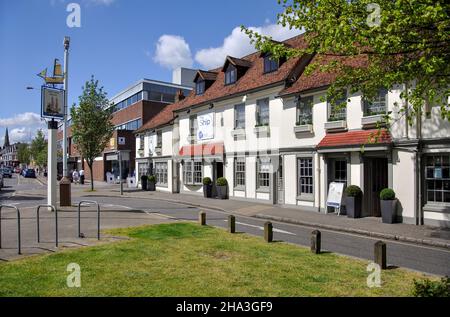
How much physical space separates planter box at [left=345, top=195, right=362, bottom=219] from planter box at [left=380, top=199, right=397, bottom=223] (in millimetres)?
1272

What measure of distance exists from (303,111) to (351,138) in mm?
3467

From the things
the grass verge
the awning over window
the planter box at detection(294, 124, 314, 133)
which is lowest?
the grass verge

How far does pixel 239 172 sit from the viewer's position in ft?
75.4

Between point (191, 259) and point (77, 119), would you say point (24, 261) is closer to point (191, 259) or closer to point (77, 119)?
point (191, 259)

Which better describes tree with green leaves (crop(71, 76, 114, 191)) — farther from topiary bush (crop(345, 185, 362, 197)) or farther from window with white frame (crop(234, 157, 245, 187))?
topiary bush (crop(345, 185, 362, 197))

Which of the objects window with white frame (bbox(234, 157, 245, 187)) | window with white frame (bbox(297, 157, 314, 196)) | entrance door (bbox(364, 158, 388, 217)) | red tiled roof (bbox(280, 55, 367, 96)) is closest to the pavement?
entrance door (bbox(364, 158, 388, 217))

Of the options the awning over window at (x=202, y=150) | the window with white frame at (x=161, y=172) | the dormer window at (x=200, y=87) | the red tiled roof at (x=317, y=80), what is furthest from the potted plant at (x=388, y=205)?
the window with white frame at (x=161, y=172)

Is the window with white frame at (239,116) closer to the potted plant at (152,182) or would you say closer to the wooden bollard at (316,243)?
the potted plant at (152,182)

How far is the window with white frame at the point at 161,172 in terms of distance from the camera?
31.4 m

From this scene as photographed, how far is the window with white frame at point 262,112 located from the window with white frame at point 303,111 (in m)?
2.62

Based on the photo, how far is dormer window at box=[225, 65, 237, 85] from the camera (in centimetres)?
2478

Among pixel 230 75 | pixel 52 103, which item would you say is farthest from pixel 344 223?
pixel 230 75

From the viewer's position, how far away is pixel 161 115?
3525 centimetres
